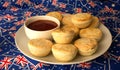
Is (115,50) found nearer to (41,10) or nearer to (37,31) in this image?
(37,31)

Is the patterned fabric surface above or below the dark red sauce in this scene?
below

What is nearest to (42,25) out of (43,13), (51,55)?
(51,55)

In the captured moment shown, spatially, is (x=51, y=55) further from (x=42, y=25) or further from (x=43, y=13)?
(x=43, y=13)

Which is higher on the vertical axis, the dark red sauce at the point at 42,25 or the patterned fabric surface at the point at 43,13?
the dark red sauce at the point at 42,25

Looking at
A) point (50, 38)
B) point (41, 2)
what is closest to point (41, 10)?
point (41, 2)

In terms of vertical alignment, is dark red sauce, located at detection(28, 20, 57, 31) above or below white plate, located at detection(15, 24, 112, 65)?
above
